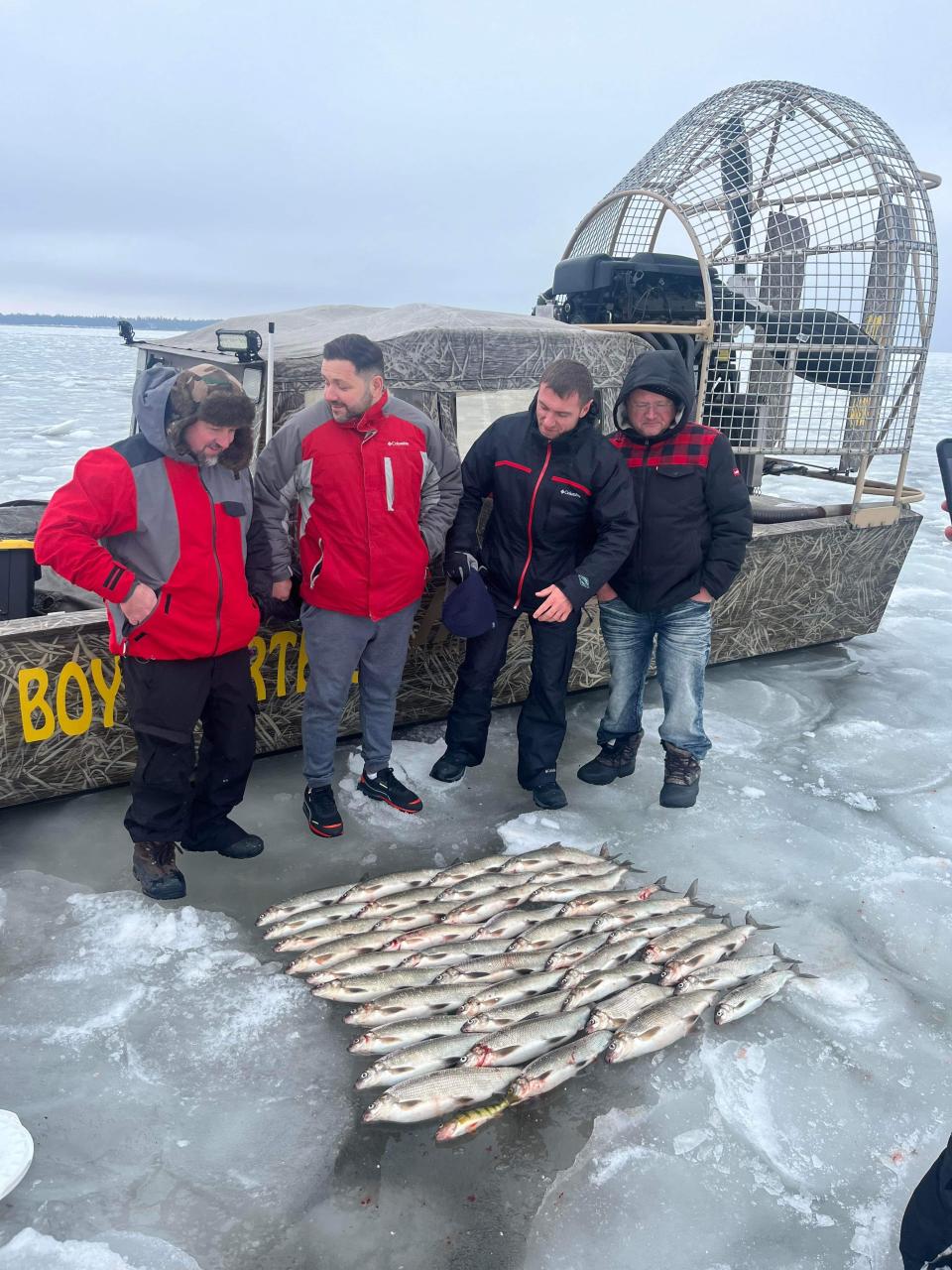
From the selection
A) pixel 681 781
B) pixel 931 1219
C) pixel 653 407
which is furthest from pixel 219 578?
pixel 931 1219

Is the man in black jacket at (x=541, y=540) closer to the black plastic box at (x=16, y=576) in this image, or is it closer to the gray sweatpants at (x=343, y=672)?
the gray sweatpants at (x=343, y=672)

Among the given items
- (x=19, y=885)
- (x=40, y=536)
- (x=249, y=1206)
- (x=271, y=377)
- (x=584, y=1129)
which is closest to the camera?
(x=249, y=1206)

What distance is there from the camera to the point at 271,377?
4.30m

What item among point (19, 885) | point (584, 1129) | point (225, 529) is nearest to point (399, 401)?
point (225, 529)

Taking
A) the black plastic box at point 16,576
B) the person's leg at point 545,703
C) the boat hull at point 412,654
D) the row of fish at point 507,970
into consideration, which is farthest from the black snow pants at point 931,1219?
the black plastic box at point 16,576

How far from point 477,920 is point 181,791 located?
1.30 meters

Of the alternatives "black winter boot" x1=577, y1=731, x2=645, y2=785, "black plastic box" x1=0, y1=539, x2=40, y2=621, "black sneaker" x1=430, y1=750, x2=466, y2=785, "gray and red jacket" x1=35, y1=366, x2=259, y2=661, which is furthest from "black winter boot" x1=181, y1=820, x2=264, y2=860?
"black winter boot" x1=577, y1=731, x2=645, y2=785

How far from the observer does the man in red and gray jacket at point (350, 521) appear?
12.4 feet

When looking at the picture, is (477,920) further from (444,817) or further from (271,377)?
(271,377)

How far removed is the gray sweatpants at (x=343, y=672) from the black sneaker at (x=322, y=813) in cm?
5

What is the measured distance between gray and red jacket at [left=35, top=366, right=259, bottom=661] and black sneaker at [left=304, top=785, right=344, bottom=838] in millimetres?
975

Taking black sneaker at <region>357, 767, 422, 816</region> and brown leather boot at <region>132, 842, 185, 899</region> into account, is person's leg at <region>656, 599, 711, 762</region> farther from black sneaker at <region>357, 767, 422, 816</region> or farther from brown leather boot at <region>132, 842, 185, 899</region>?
brown leather boot at <region>132, 842, 185, 899</region>

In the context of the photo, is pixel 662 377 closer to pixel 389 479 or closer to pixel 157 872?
pixel 389 479

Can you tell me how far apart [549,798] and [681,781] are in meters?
0.69
